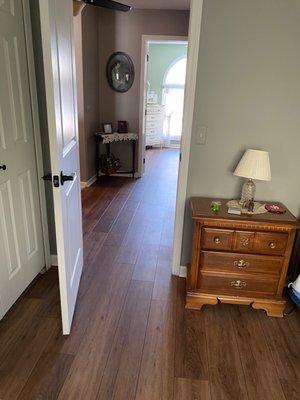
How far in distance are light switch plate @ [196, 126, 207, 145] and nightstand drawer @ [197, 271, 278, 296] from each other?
0.89m

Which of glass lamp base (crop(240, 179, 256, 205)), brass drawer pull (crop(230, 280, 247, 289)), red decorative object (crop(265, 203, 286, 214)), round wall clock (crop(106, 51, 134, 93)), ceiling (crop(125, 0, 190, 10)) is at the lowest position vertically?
brass drawer pull (crop(230, 280, 247, 289))

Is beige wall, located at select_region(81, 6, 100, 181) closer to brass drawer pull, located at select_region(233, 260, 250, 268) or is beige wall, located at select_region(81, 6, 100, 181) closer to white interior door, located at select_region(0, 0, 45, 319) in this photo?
white interior door, located at select_region(0, 0, 45, 319)

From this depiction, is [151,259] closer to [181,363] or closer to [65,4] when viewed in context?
[181,363]

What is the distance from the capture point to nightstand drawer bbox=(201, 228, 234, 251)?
1.87 m

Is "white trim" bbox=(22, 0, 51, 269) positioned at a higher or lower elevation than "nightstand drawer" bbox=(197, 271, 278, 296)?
higher

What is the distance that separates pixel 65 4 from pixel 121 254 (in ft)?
6.27

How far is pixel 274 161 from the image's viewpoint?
2.04 meters

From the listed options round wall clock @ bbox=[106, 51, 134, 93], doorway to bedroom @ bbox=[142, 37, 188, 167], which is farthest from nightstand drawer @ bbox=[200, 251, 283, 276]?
doorway to bedroom @ bbox=[142, 37, 188, 167]

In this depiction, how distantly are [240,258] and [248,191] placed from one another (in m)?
0.44

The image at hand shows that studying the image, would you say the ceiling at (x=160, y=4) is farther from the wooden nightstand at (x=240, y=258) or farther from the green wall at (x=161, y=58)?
the wooden nightstand at (x=240, y=258)

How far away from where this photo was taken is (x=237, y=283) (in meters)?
1.97

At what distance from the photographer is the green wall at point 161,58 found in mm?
7215

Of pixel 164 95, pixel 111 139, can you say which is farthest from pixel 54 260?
pixel 164 95

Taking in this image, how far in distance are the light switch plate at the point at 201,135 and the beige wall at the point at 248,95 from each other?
28 millimetres
